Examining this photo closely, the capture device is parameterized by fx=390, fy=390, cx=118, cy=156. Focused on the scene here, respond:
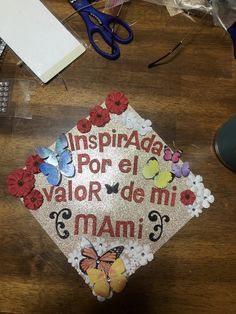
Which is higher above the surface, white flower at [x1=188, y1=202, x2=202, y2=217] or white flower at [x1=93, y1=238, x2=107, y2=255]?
white flower at [x1=93, y1=238, x2=107, y2=255]

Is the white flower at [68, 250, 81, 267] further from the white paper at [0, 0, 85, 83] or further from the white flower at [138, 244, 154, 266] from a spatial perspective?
the white paper at [0, 0, 85, 83]

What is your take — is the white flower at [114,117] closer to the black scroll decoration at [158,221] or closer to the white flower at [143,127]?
the white flower at [143,127]

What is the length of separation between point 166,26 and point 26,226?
45cm

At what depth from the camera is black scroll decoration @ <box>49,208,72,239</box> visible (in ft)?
2.21

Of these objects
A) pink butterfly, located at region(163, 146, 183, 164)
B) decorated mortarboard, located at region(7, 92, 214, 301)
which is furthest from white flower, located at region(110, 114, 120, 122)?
pink butterfly, located at region(163, 146, 183, 164)

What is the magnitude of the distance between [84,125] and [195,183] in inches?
8.8

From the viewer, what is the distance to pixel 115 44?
721mm

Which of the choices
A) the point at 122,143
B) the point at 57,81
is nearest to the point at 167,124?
the point at 122,143

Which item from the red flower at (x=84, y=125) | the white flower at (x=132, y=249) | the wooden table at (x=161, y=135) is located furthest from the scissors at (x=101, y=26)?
the white flower at (x=132, y=249)

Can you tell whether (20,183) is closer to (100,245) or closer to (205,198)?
(100,245)

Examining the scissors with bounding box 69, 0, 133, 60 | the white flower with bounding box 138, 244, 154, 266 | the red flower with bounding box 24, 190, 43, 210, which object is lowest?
the white flower with bounding box 138, 244, 154, 266

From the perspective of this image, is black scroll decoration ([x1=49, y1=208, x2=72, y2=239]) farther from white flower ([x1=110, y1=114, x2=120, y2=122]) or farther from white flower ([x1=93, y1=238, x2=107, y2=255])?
white flower ([x1=110, y1=114, x2=120, y2=122])

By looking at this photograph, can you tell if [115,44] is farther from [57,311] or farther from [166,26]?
[57,311]

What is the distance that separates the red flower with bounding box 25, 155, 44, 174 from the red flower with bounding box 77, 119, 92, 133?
9 cm
